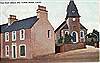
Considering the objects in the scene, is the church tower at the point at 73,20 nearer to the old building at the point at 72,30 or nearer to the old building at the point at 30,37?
the old building at the point at 72,30

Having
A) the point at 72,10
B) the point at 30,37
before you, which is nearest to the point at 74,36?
the point at 72,10

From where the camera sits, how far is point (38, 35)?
1582 millimetres

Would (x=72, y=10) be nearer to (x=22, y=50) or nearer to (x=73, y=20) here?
(x=73, y=20)

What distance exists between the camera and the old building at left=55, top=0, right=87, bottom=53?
5.16ft

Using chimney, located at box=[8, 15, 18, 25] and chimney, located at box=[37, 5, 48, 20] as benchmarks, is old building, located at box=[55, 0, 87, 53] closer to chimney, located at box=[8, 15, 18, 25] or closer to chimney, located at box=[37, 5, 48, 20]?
chimney, located at box=[37, 5, 48, 20]

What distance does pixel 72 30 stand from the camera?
5.17 feet

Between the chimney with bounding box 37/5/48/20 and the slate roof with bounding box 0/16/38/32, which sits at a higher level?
the chimney with bounding box 37/5/48/20

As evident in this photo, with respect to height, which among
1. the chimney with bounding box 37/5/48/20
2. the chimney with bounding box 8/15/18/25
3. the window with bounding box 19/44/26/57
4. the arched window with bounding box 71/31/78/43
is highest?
the chimney with bounding box 37/5/48/20

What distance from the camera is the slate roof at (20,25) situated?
62.1 inches

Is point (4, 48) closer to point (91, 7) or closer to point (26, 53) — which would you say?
point (26, 53)

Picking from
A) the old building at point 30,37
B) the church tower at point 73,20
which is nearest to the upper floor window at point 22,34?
the old building at point 30,37

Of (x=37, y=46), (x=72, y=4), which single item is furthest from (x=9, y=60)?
(x=72, y=4)

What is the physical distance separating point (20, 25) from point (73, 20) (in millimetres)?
381

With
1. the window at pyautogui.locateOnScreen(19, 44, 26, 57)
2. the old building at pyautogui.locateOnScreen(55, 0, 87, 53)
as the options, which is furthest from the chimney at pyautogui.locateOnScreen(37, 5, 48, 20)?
the window at pyautogui.locateOnScreen(19, 44, 26, 57)
